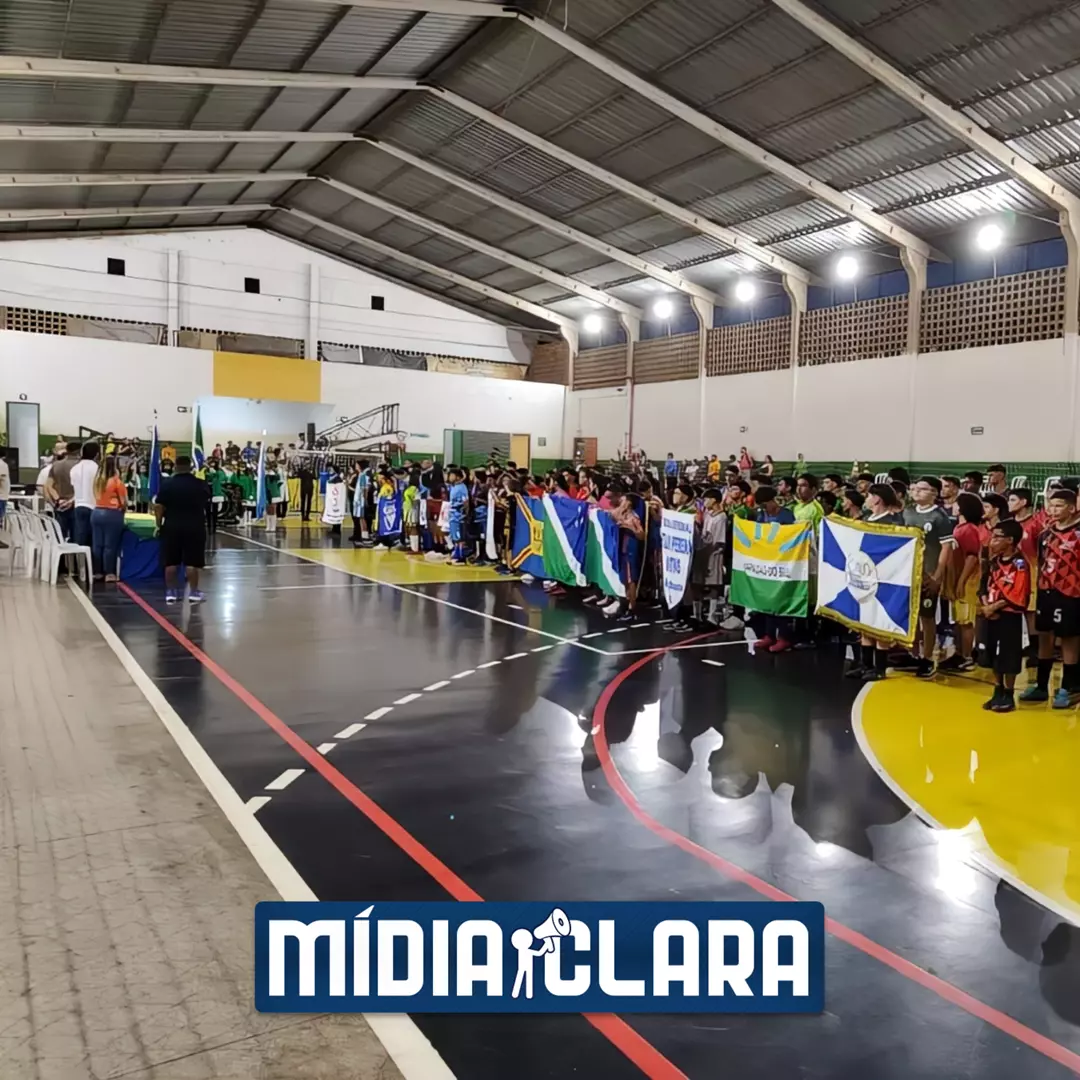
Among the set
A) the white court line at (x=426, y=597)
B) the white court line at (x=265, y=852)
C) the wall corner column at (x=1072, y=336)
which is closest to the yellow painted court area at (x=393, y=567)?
the white court line at (x=426, y=597)

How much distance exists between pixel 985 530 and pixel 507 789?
508 cm

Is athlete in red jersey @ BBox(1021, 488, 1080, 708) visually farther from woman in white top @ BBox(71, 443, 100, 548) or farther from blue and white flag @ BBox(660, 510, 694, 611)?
woman in white top @ BBox(71, 443, 100, 548)

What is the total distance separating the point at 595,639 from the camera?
9711mm

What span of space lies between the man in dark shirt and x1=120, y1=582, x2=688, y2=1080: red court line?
2.47 m

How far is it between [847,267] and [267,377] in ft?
58.0

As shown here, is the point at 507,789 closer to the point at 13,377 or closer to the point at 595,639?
the point at 595,639

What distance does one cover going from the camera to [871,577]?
838 centimetres

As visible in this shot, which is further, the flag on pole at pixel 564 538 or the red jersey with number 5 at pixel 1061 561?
the flag on pole at pixel 564 538

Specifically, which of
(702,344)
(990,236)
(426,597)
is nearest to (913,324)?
(990,236)

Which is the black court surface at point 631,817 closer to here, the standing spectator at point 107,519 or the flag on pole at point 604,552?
the flag on pole at point 604,552

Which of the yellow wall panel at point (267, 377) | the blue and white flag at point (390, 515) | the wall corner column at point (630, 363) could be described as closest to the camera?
the blue and white flag at point (390, 515)

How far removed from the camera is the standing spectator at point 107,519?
1242 centimetres

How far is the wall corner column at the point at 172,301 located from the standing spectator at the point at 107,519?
1751 cm

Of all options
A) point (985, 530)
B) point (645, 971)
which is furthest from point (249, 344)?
point (645, 971)
